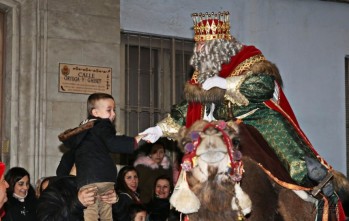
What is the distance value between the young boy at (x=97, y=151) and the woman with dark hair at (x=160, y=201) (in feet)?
8.69

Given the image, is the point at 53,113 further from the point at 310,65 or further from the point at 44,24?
the point at 310,65

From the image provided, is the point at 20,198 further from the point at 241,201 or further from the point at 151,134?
the point at 241,201

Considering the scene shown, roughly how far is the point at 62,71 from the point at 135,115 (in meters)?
1.31

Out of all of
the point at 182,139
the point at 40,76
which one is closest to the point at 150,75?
the point at 40,76

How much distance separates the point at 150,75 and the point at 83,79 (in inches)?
48.0

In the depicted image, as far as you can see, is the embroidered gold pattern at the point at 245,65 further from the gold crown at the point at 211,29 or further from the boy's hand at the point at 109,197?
the boy's hand at the point at 109,197

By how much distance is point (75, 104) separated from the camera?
10.3m

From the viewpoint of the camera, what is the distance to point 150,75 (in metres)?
11.3

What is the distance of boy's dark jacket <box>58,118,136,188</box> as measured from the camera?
20.7 ft

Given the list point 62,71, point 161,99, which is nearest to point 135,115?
point 161,99

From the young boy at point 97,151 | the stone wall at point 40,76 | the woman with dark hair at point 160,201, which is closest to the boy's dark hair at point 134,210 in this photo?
the woman with dark hair at point 160,201

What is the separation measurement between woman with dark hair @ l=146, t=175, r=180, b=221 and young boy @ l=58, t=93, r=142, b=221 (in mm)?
2649

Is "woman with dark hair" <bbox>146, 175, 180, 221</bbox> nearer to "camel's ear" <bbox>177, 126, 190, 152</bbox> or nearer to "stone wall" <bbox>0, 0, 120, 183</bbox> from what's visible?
"stone wall" <bbox>0, 0, 120, 183</bbox>

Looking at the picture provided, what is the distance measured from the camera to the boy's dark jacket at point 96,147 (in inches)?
248
